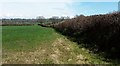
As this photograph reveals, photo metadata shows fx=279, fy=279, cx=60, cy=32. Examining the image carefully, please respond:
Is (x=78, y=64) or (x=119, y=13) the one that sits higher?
(x=119, y=13)

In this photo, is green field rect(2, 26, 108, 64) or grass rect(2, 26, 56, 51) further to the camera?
grass rect(2, 26, 56, 51)

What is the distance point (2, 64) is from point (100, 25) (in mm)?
17610

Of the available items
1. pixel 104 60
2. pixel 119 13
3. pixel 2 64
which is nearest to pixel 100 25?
pixel 119 13

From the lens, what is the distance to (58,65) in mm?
15297

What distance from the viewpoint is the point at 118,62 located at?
1689 cm

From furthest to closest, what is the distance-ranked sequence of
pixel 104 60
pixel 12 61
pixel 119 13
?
1. pixel 119 13
2. pixel 104 60
3. pixel 12 61

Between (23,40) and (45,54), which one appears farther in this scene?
(23,40)

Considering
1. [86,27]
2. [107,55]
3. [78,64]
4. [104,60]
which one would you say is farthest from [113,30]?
[86,27]

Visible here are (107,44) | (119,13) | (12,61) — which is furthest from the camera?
(119,13)

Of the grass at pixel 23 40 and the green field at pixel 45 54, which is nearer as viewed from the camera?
the green field at pixel 45 54

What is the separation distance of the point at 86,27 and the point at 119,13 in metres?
13.3

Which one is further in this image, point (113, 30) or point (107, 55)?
point (113, 30)

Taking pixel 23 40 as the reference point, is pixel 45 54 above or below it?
above

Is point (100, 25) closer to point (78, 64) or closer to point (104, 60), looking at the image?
point (104, 60)
